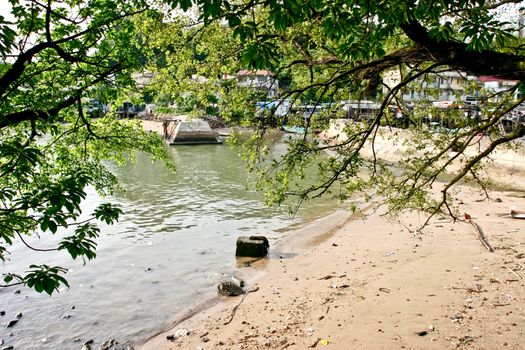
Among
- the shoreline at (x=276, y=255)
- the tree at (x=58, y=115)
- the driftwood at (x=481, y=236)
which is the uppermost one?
the tree at (x=58, y=115)

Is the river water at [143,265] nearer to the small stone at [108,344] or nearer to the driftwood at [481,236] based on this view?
the small stone at [108,344]

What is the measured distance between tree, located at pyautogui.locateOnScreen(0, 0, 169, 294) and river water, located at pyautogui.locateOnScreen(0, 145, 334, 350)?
3.56 meters

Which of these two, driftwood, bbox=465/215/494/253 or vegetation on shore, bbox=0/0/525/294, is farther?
driftwood, bbox=465/215/494/253

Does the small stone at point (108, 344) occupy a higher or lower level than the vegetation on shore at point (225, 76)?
lower

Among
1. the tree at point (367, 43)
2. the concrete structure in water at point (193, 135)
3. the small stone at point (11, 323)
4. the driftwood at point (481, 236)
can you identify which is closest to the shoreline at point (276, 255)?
the small stone at point (11, 323)

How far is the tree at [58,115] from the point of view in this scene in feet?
12.5

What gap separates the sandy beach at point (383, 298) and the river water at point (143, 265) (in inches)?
53.2

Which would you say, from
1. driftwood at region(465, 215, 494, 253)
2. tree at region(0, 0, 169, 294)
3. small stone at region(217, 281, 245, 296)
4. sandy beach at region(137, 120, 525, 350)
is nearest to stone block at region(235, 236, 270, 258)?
sandy beach at region(137, 120, 525, 350)

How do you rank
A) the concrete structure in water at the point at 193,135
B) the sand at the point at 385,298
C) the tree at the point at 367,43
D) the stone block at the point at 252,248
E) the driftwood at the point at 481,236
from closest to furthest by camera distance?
the tree at the point at 367,43
the sand at the point at 385,298
the driftwood at the point at 481,236
the stone block at the point at 252,248
the concrete structure in water at the point at 193,135

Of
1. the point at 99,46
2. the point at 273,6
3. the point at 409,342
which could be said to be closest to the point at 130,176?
the point at 99,46

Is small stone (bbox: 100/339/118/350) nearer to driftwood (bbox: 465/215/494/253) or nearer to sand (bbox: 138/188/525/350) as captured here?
sand (bbox: 138/188/525/350)

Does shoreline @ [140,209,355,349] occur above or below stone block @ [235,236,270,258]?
below

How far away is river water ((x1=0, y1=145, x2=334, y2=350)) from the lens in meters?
9.47

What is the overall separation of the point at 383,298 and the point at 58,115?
22.3 feet
